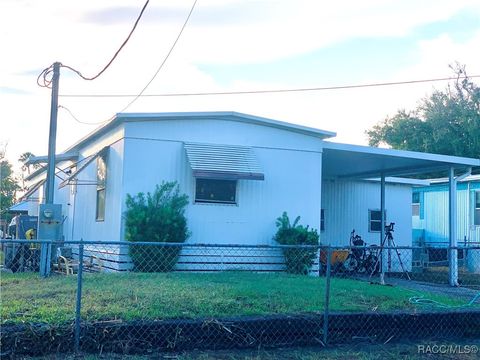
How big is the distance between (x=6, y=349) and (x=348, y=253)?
13085mm

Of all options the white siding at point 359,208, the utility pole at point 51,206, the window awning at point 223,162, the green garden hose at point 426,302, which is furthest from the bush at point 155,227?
the white siding at point 359,208

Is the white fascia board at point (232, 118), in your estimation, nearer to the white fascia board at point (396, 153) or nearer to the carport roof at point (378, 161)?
the white fascia board at point (396, 153)

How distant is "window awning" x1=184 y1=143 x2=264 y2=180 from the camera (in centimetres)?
1384

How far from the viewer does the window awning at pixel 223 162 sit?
45.4ft

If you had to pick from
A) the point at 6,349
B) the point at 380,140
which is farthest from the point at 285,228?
the point at 380,140

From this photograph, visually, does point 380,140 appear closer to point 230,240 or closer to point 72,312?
point 230,240

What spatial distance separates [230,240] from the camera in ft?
47.7

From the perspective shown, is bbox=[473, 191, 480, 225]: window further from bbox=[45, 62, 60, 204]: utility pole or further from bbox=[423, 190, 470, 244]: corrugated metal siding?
bbox=[45, 62, 60, 204]: utility pole

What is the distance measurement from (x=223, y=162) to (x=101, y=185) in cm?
387

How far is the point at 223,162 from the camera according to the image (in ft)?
46.4

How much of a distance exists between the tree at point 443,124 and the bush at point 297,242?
2606cm

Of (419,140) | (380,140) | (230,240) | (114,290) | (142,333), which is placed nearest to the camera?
(142,333)

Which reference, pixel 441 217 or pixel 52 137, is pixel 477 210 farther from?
pixel 52 137

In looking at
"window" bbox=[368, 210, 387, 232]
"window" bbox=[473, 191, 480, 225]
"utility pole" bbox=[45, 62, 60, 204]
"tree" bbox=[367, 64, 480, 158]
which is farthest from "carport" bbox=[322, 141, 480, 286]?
"tree" bbox=[367, 64, 480, 158]
